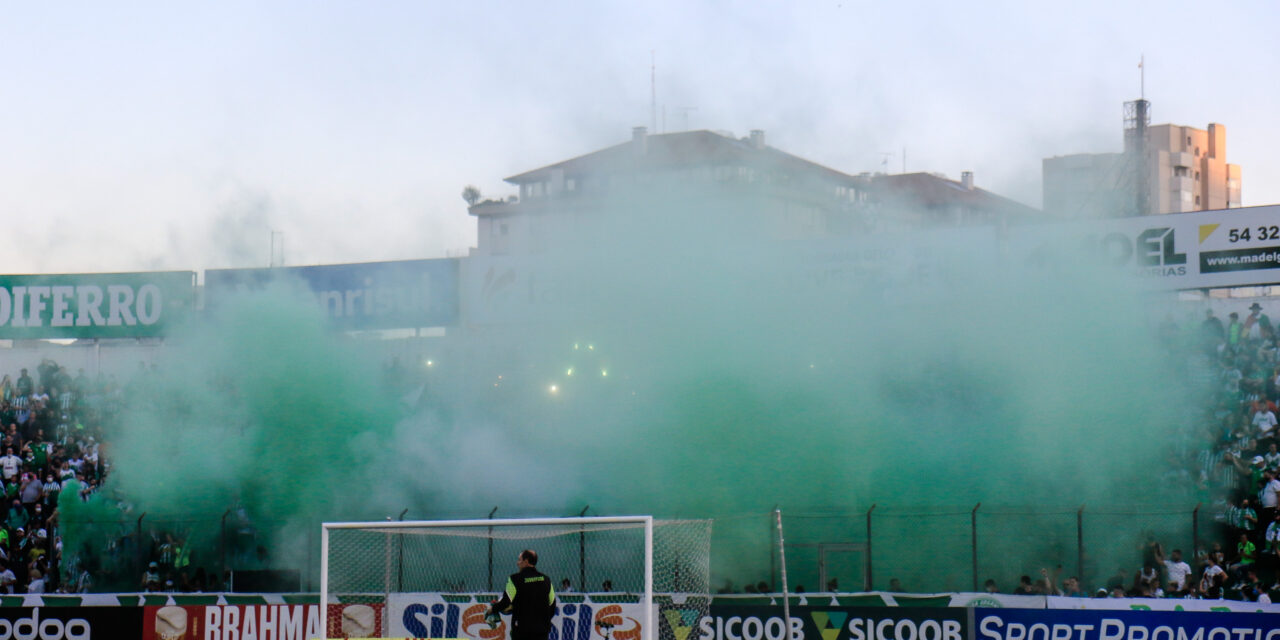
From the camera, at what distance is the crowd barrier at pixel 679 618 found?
15312 millimetres

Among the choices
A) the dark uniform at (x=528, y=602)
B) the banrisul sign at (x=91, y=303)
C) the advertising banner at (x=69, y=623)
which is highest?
the banrisul sign at (x=91, y=303)

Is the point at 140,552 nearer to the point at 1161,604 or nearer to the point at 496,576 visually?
the point at 496,576

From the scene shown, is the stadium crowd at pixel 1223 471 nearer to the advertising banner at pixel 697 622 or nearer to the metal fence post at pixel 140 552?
the advertising banner at pixel 697 622

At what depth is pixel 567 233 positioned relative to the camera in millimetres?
32062

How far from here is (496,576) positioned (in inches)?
786

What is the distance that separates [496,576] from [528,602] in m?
7.04

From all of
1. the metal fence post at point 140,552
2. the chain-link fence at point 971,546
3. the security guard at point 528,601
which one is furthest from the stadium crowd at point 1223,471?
the metal fence post at point 140,552

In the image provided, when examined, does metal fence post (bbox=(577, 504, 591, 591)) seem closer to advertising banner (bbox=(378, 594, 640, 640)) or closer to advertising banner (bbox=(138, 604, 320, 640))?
advertising banner (bbox=(378, 594, 640, 640))

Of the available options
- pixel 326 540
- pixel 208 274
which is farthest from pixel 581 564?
pixel 208 274

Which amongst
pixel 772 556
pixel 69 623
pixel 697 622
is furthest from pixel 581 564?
pixel 69 623

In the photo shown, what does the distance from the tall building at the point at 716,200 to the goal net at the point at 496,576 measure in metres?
12.1

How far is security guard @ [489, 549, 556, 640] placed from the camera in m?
13.0

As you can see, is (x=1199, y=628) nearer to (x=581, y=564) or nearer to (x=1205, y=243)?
(x=581, y=564)

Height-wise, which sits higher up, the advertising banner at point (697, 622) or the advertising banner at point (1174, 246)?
the advertising banner at point (1174, 246)
